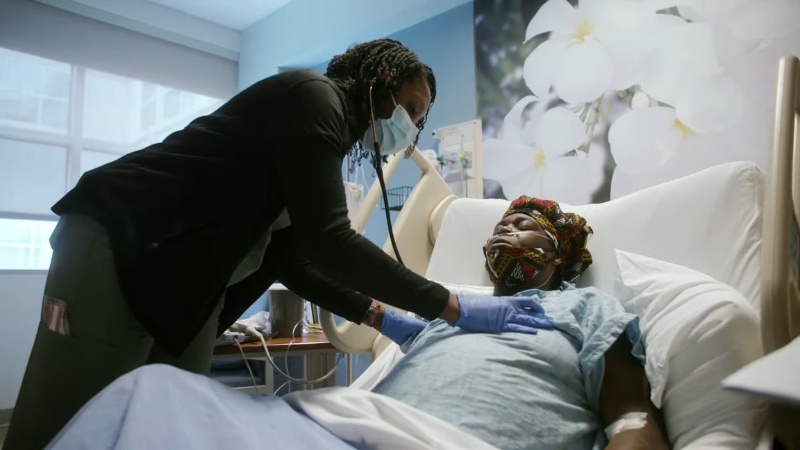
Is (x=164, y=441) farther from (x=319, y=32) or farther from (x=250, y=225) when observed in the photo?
(x=319, y=32)

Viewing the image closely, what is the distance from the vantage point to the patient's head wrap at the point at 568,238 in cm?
145

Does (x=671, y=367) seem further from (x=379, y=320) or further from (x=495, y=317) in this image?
(x=379, y=320)

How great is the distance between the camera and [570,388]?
105 cm

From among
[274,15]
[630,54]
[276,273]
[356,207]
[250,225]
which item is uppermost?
[274,15]

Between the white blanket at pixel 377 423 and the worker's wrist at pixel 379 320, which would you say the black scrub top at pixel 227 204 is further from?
the worker's wrist at pixel 379 320

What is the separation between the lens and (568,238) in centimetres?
146

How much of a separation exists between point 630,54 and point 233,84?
3.04m

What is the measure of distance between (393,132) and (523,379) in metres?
0.60

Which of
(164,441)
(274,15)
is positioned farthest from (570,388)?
(274,15)

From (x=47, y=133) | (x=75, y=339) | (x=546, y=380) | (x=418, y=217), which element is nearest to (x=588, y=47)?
(x=418, y=217)

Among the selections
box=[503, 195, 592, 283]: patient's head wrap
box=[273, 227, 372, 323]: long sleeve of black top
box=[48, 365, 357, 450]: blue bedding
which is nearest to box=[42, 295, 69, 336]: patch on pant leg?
box=[48, 365, 357, 450]: blue bedding

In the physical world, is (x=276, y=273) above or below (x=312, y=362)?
above

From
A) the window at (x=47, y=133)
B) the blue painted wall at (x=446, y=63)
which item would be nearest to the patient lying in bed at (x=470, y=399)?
the blue painted wall at (x=446, y=63)

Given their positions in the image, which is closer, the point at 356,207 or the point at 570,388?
the point at 570,388
